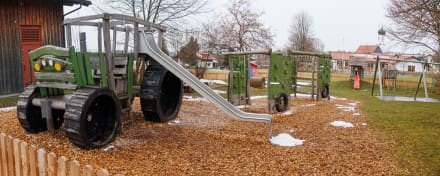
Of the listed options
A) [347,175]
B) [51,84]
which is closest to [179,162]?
[347,175]

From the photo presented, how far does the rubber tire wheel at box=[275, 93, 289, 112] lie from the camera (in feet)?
28.0

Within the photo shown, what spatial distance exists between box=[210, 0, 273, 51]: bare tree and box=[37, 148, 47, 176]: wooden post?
17847 millimetres

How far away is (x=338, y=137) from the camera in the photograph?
6.05 meters

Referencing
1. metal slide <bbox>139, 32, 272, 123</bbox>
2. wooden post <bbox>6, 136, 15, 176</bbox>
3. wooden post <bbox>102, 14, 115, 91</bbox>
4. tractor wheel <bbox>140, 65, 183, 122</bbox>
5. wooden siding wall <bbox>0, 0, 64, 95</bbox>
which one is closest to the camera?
wooden post <bbox>6, 136, 15, 176</bbox>

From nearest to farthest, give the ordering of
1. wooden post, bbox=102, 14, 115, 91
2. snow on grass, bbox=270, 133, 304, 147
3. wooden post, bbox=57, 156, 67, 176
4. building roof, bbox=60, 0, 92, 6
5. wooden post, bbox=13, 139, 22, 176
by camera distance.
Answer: wooden post, bbox=57, 156, 67, 176
wooden post, bbox=13, 139, 22, 176
wooden post, bbox=102, 14, 115, 91
snow on grass, bbox=270, 133, 304, 147
building roof, bbox=60, 0, 92, 6

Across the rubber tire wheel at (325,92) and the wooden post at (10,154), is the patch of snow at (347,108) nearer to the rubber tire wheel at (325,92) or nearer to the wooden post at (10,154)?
the rubber tire wheel at (325,92)

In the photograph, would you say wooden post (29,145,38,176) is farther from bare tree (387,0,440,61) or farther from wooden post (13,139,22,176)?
bare tree (387,0,440,61)

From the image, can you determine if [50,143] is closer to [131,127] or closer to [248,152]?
[131,127]

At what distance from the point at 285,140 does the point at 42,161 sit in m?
4.06

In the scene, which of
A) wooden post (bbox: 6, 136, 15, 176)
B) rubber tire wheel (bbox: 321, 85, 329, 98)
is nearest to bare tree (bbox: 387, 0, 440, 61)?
rubber tire wheel (bbox: 321, 85, 329, 98)

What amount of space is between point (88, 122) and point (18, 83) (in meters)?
7.90

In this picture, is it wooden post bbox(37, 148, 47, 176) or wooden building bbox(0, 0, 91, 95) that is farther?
wooden building bbox(0, 0, 91, 95)

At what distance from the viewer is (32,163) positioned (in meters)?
2.76

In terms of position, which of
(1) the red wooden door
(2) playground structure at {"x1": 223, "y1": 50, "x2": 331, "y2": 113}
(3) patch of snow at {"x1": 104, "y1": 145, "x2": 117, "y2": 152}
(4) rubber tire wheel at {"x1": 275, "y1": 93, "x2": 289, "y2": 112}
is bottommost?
(3) patch of snow at {"x1": 104, "y1": 145, "x2": 117, "y2": 152}
